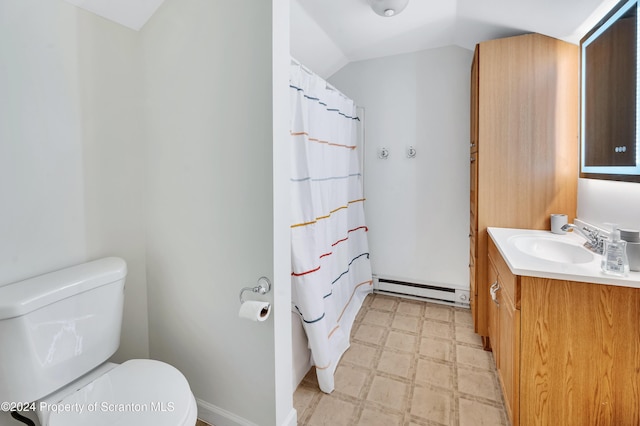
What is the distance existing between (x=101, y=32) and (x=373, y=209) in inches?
93.8

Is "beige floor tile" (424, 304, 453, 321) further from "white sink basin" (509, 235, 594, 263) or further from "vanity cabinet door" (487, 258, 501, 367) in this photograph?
"white sink basin" (509, 235, 594, 263)

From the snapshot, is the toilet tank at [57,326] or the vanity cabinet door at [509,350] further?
the vanity cabinet door at [509,350]

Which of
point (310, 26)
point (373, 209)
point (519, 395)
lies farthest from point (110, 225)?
point (373, 209)

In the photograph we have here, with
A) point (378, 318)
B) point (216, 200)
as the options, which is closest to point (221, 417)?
point (216, 200)

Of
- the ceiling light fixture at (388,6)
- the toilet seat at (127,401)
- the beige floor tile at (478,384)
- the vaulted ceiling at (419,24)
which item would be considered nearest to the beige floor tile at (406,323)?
the beige floor tile at (478,384)

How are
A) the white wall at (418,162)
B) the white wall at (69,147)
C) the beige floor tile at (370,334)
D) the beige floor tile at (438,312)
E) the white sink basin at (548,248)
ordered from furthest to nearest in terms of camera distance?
the white wall at (418,162) → the beige floor tile at (438,312) → the beige floor tile at (370,334) → the white sink basin at (548,248) → the white wall at (69,147)

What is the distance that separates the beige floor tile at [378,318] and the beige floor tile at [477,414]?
0.90 metres

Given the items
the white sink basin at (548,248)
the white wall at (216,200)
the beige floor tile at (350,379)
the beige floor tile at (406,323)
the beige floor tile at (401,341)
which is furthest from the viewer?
the beige floor tile at (406,323)

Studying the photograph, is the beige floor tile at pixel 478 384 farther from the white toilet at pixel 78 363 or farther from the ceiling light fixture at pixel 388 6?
the ceiling light fixture at pixel 388 6

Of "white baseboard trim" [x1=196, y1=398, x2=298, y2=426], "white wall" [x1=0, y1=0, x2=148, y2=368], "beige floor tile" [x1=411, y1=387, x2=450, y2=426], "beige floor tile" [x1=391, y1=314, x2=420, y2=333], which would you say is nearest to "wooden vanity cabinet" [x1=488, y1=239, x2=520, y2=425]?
"beige floor tile" [x1=411, y1=387, x2=450, y2=426]

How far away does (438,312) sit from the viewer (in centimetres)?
272

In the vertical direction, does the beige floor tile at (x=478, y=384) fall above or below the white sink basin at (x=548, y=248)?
below

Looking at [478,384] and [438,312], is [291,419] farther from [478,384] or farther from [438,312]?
[438,312]

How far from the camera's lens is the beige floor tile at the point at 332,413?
1563mm
